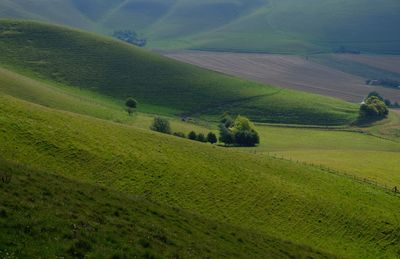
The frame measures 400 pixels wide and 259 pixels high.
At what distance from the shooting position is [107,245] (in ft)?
80.1

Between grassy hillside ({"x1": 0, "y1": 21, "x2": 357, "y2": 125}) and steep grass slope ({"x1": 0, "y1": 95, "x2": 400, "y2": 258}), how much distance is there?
319 feet

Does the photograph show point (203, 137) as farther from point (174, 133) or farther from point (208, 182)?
point (208, 182)

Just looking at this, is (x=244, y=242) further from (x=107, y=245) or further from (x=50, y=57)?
(x=50, y=57)

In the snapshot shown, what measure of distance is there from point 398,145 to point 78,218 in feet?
413

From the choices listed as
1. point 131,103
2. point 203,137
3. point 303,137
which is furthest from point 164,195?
point 131,103

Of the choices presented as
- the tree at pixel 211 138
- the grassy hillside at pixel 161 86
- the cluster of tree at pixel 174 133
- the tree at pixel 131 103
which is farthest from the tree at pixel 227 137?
the tree at pixel 131 103

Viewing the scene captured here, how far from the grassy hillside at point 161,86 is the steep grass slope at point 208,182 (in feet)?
319

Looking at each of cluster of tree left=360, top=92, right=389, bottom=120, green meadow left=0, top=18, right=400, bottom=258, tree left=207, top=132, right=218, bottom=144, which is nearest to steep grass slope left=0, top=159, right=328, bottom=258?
green meadow left=0, top=18, right=400, bottom=258

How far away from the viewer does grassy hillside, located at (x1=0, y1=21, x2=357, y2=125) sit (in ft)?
550

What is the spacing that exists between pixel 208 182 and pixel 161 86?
12820 cm

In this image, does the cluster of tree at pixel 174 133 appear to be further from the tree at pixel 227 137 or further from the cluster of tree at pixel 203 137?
the tree at pixel 227 137

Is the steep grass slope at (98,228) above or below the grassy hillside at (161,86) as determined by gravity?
below

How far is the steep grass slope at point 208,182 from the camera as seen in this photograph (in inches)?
1961

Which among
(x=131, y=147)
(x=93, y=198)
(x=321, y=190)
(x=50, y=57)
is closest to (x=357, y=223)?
(x=321, y=190)
